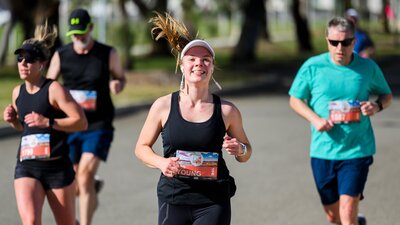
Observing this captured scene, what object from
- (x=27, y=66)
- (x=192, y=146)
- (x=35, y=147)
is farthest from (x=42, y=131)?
(x=192, y=146)

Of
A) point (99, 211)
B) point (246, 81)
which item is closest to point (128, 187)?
point (99, 211)

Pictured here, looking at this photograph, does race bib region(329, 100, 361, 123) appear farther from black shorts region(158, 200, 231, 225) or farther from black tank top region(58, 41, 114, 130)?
black tank top region(58, 41, 114, 130)

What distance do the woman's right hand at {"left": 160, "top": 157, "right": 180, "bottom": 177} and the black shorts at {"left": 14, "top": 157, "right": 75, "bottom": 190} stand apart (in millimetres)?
1717

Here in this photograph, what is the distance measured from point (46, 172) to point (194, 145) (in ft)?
5.66

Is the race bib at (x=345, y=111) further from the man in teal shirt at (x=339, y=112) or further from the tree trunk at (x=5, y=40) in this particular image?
→ the tree trunk at (x=5, y=40)

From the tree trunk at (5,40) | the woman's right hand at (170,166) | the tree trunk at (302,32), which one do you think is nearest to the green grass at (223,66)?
the tree trunk at (302,32)

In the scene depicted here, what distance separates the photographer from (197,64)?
5.42 meters

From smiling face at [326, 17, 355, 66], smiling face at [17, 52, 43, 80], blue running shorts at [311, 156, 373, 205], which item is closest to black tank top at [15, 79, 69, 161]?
smiling face at [17, 52, 43, 80]

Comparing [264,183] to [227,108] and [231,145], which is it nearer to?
[227,108]

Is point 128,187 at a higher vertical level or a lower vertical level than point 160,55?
higher

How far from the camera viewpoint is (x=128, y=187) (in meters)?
11.0

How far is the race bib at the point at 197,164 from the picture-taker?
541 centimetres

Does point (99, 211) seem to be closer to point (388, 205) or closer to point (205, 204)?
point (388, 205)

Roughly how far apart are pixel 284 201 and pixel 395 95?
13.0 meters
